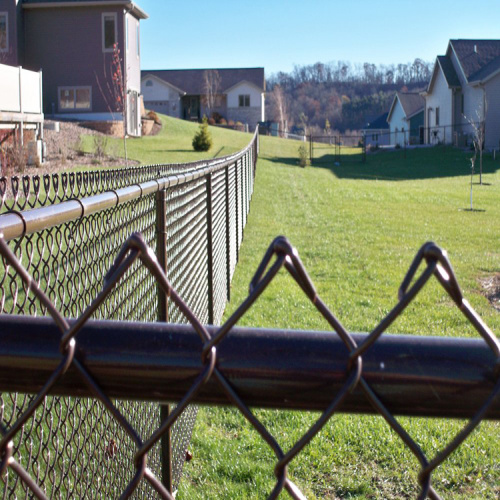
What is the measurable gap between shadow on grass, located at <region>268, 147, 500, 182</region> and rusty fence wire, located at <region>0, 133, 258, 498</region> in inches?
1007

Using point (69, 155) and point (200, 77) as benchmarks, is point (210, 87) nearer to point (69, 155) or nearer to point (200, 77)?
point (200, 77)

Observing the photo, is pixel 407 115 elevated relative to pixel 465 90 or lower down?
lower down

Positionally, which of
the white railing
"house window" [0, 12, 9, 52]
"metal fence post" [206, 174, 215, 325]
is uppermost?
"house window" [0, 12, 9, 52]

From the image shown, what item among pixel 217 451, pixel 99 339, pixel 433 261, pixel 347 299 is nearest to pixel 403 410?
pixel 433 261

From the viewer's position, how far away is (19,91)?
78.6 feet

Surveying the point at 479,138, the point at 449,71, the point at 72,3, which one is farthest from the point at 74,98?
the point at 449,71

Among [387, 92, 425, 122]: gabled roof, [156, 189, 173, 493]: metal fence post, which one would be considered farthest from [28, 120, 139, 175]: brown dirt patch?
[387, 92, 425, 122]: gabled roof

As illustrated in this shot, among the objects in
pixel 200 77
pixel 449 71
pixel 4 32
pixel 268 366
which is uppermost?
pixel 200 77

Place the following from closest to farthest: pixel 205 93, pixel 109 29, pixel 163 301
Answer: pixel 163 301 < pixel 109 29 < pixel 205 93

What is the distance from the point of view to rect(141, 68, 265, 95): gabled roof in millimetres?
70188

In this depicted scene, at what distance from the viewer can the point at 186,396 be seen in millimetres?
1126

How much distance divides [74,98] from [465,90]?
2489 cm

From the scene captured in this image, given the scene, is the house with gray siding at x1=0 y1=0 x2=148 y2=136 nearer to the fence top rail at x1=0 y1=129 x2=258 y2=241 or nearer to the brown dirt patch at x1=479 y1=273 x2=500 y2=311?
the brown dirt patch at x1=479 y1=273 x2=500 y2=311

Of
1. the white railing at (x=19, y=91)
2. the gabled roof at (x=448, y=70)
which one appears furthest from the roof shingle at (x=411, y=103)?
the white railing at (x=19, y=91)
